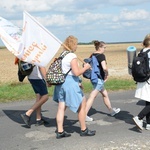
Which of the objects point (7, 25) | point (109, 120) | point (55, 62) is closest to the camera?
point (55, 62)

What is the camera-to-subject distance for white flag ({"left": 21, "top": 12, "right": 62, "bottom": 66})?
554cm

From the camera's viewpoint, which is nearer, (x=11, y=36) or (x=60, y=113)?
(x=60, y=113)

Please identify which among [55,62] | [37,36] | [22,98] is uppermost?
[37,36]

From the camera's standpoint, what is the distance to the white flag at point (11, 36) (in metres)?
5.73

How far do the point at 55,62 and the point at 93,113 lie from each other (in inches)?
94.9

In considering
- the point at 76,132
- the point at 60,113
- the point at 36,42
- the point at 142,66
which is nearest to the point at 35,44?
the point at 36,42

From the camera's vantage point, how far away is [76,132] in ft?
19.4

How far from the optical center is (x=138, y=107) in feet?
25.7

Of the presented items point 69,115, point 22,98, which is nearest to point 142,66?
point 69,115

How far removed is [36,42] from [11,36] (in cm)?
74

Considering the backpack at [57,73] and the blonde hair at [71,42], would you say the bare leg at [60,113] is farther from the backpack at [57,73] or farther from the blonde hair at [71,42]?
the blonde hair at [71,42]

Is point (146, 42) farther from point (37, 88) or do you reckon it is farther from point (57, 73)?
point (37, 88)

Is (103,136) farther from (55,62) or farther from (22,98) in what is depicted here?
(22,98)

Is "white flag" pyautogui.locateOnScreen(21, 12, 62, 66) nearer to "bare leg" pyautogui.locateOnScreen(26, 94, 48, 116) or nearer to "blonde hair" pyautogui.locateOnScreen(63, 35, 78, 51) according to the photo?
"blonde hair" pyautogui.locateOnScreen(63, 35, 78, 51)
